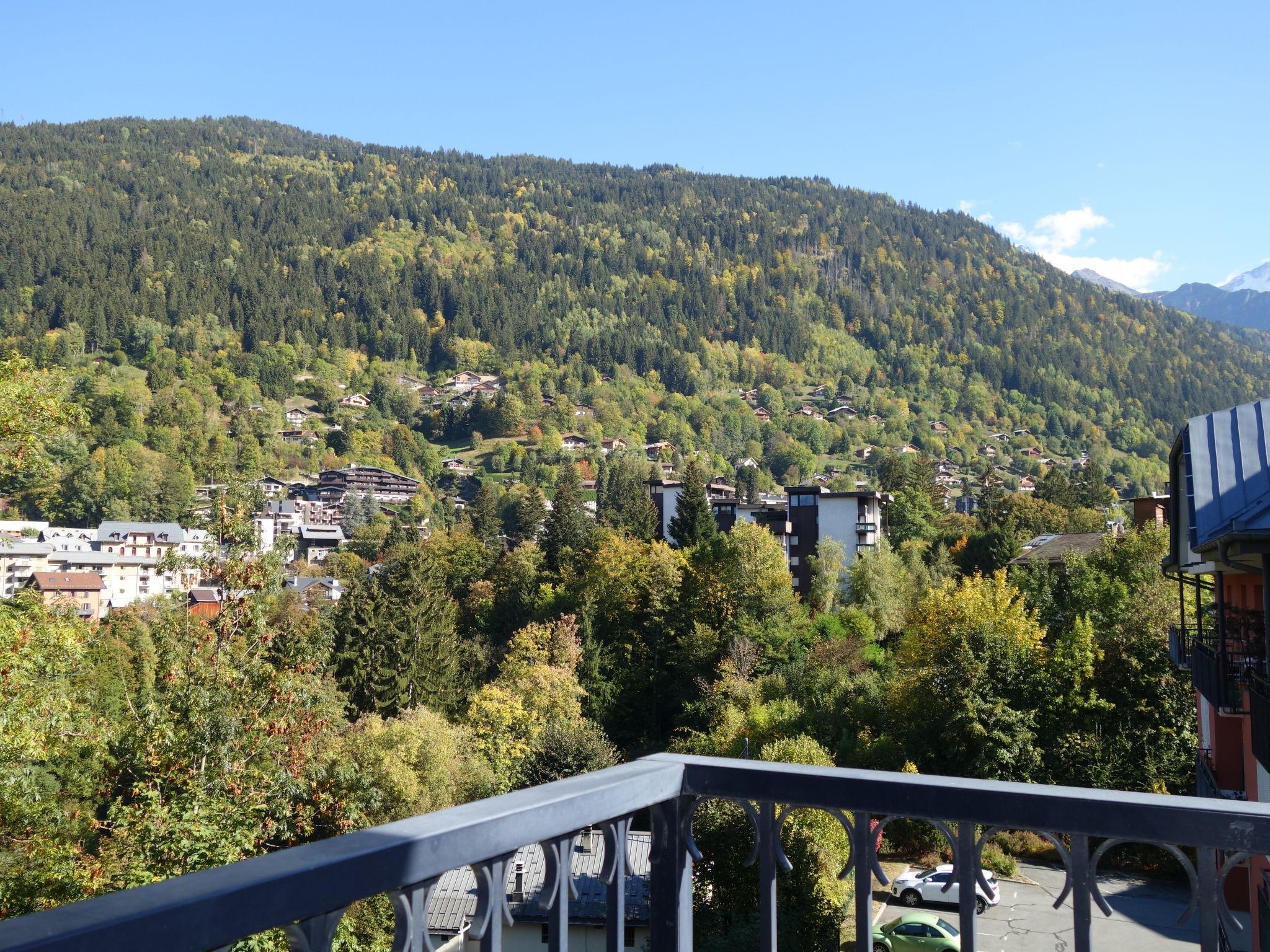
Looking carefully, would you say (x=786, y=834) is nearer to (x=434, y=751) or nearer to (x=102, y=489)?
(x=434, y=751)

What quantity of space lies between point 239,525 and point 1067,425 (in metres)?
158

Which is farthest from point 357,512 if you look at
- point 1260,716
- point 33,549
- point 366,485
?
point 1260,716

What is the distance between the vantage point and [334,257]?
577 ft

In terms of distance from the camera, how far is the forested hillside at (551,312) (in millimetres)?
146250

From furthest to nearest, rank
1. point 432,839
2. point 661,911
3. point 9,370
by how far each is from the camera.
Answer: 1. point 9,370
2. point 661,911
3. point 432,839

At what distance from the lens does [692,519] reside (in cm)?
5147

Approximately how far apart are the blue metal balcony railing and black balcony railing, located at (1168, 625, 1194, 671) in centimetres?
1338

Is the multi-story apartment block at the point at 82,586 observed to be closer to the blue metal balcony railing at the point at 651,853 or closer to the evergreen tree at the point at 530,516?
the evergreen tree at the point at 530,516

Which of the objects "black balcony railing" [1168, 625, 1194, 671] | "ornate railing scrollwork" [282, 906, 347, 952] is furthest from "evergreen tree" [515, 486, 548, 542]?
"ornate railing scrollwork" [282, 906, 347, 952]

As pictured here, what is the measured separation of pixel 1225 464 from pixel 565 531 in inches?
1930

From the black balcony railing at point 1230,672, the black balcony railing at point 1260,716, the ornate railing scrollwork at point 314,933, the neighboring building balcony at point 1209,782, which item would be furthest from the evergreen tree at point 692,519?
the ornate railing scrollwork at point 314,933

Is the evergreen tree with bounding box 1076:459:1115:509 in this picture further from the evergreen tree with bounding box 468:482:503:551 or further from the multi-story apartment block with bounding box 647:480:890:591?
the evergreen tree with bounding box 468:482:503:551

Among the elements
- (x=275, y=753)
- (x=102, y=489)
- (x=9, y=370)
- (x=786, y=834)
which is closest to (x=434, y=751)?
(x=786, y=834)

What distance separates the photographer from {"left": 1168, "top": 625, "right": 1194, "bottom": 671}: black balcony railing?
45.6 feet
